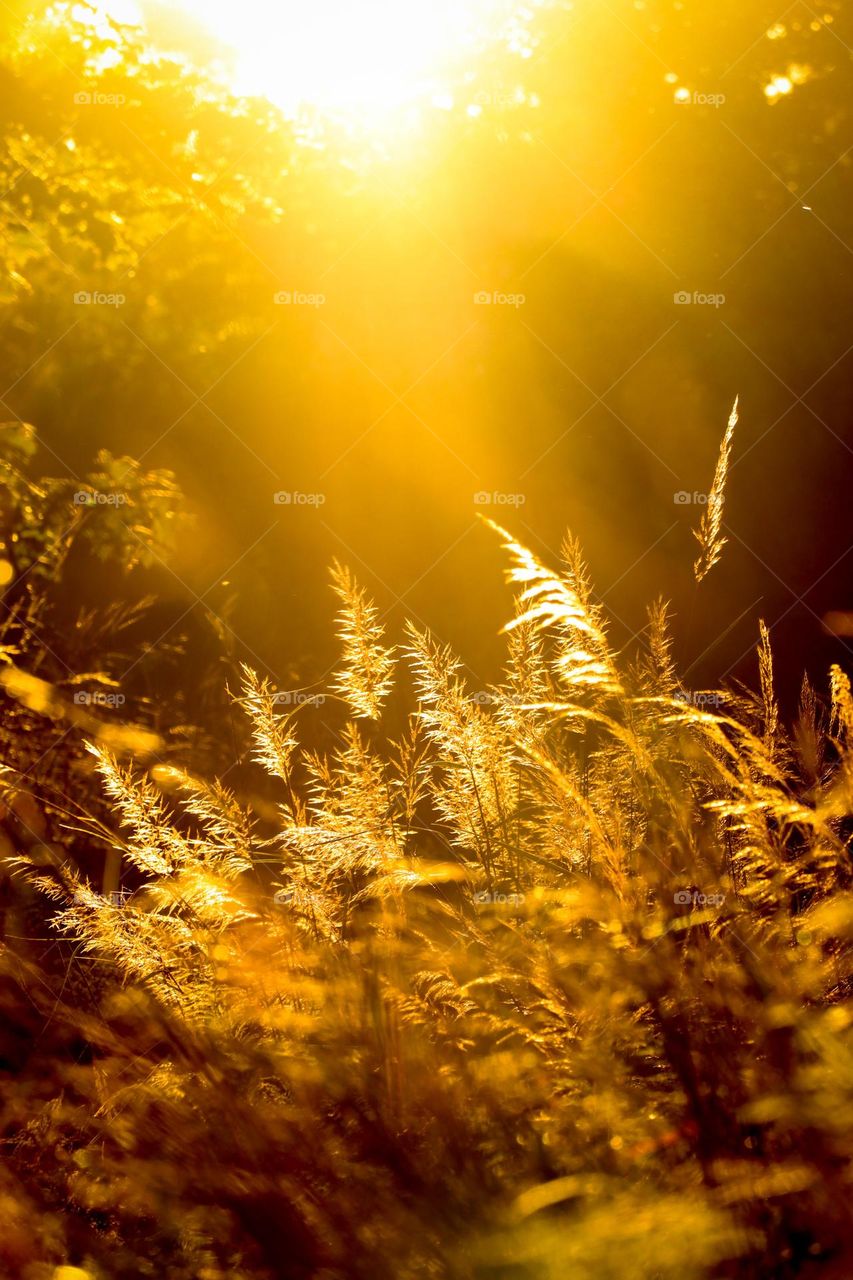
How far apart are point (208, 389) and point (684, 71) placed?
11.5ft

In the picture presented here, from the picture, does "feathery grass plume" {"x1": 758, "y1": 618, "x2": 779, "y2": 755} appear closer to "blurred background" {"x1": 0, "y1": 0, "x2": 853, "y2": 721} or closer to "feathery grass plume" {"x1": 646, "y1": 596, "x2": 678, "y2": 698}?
"feathery grass plume" {"x1": 646, "y1": 596, "x2": 678, "y2": 698}

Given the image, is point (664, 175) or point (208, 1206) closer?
point (208, 1206)

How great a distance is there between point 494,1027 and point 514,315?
5427 millimetres

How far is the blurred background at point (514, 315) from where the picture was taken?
6.38 m

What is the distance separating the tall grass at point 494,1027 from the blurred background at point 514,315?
152 inches

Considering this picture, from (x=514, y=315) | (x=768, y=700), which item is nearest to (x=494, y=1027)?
(x=768, y=700)

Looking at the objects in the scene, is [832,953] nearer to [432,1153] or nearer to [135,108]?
[432,1153]

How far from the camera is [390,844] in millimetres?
2160

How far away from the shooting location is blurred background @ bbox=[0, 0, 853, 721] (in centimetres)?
638

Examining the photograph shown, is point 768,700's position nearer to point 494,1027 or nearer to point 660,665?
point 660,665

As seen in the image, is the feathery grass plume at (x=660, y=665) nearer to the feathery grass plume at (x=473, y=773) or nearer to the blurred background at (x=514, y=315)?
the feathery grass plume at (x=473, y=773)

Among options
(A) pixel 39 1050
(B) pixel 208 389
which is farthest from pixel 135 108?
(A) pixel 39 1050

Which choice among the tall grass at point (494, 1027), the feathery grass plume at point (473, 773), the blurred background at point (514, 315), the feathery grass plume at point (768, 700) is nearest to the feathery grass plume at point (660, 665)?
the tall grass at point (494, 1027)

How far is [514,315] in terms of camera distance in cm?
666
